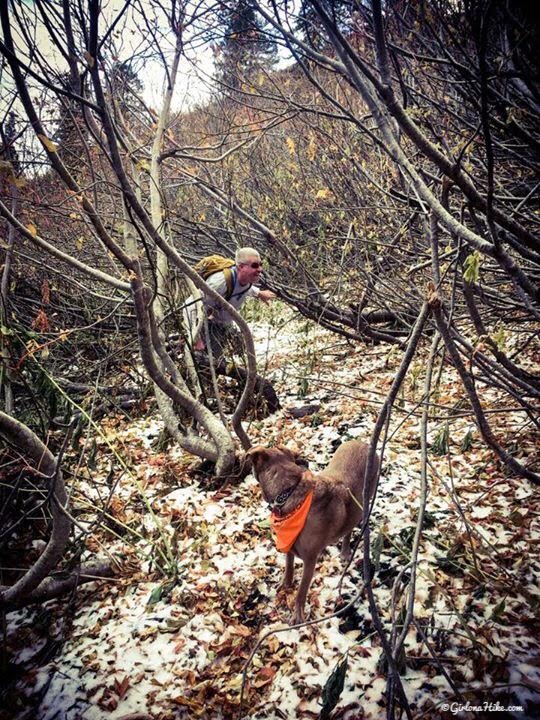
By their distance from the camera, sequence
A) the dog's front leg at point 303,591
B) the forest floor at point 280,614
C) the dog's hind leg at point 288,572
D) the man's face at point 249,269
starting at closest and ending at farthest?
the forest floor at point 280,614 < the dog's front leg at point 303,591 < the dog's hind leg at point 288,572 < the man's face at point 249,269

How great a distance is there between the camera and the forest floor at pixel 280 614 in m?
2.11

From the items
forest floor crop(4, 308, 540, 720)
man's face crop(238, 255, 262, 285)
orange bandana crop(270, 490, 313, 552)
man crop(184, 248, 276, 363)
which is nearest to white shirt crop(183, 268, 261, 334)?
man crop(184, 248, 276, 363)

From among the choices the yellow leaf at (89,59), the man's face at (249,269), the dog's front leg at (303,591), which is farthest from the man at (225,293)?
the dog's front leg at (303,591)

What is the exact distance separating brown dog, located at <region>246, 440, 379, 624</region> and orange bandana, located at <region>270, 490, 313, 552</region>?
2 centimetres

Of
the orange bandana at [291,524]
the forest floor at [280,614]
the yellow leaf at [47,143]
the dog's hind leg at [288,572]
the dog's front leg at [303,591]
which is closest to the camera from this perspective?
the forest floor at [280,614]

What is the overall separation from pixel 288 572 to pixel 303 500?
79cm

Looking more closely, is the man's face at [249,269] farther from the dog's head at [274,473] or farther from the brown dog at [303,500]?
the dog's head at [274,473]

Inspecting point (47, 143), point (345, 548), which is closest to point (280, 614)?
point (345, 548)

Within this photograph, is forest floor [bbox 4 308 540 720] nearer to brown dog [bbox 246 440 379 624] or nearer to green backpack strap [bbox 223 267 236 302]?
brown dog [bbox 246 440 379 624]

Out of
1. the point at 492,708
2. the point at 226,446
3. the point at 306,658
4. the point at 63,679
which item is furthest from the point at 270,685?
the point at 226,446

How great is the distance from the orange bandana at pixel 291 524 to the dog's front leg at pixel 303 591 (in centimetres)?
23

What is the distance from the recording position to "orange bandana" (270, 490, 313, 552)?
2.41 m

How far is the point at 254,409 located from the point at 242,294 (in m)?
1.64

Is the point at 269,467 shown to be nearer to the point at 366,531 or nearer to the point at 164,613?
the point at 366,531
